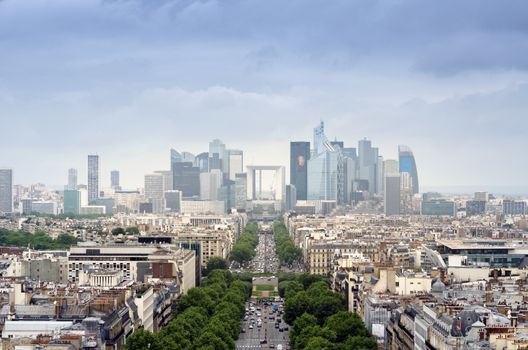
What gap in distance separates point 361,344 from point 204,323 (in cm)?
1543

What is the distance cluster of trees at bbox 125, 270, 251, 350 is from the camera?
218ft

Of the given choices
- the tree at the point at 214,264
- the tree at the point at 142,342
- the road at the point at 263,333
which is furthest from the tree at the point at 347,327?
the tree at the point at 214,264

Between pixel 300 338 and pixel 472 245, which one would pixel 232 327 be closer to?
pixel 300 338

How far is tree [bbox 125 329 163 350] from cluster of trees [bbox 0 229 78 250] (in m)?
79.3

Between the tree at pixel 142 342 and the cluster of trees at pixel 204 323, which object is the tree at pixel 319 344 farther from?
the tree at pixel 142 342

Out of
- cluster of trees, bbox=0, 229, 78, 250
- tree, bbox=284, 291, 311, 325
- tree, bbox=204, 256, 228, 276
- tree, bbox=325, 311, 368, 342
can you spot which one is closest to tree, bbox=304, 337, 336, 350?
tree, bbox=325, 311, 368, 342

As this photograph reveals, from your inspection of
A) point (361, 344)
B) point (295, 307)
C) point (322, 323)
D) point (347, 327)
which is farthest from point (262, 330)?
point (361, 344)

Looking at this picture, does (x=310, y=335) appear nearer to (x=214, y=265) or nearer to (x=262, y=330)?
(x=262, y=330)

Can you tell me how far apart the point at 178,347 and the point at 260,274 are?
7618 cm

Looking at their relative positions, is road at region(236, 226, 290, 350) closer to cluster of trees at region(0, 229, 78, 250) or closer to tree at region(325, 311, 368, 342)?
tree at region(325, 311, 368, 342)

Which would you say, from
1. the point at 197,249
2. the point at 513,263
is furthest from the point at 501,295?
the point at 197,249

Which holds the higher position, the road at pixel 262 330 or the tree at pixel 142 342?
the tree at pixel 142 342

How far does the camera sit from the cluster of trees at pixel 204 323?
6656 cm

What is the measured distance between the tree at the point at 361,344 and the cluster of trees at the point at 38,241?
251 feet
